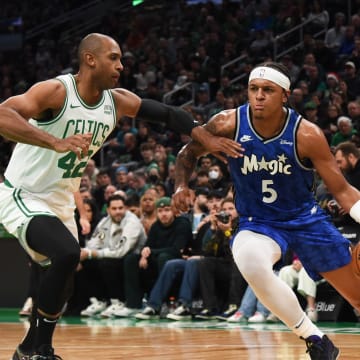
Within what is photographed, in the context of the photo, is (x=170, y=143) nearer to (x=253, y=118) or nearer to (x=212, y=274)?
(x=212, y=274)

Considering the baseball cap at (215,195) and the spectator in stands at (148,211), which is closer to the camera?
the baseball cap at (215,195)

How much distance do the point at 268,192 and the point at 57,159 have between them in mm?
1401

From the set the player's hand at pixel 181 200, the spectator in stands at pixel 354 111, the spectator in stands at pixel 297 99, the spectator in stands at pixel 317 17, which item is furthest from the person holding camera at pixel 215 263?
the spectator in stands at pixel 317 17

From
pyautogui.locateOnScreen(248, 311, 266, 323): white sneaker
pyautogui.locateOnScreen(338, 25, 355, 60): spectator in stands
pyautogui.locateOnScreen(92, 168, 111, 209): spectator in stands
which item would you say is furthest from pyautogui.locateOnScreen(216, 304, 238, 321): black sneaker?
pyautogui.locateOnScreen(338, 25, 355, 60): spectator in stands

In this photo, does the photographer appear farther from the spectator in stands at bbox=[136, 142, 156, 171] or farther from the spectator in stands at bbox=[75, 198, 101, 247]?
the spectator in stands at bbox=[136, 142, 156, 171]

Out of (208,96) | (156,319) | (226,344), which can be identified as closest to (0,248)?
(156,319)

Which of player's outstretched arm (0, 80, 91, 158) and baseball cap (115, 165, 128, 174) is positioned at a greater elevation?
player's outstretched arm (0, 80, 91, 158)

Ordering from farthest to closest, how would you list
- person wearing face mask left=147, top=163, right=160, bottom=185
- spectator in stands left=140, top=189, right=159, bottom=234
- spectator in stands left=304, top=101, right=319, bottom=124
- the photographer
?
person wearing face mask left=147, top=163, right=160, bottom=185
spectator in stands left=304, top=101, right=319, bottom=124
spectator in stands left=140, top=189, right=159, bottom=234
the photographer

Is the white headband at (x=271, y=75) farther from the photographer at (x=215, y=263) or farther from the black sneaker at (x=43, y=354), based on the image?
the photographer at (x=215, y=263)

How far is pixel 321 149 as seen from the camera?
577 centimetres

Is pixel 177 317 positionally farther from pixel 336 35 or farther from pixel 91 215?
pixel 336 35

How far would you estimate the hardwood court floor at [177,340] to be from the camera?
→ 6.78 m

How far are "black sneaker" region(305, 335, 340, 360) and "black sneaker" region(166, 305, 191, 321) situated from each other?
5.53m

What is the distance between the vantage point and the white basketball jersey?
5902 millimetres
